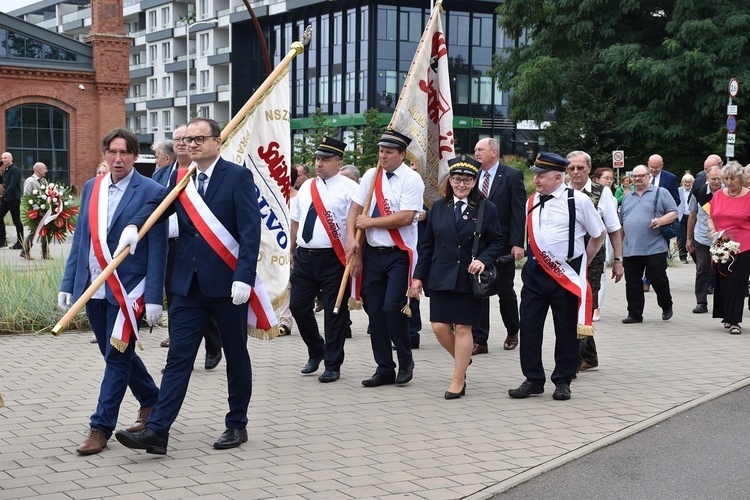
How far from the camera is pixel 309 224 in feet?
30.1

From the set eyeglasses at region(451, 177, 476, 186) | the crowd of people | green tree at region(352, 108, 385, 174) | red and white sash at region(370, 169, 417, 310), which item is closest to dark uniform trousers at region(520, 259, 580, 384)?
the crowd of people

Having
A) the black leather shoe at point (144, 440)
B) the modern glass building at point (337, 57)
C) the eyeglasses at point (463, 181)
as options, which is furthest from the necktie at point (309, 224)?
the modern glass building at point (337, 57)

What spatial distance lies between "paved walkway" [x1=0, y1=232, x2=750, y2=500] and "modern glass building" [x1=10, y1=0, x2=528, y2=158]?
5095cm

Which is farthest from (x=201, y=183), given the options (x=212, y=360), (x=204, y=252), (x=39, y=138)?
(x=39, y=138)

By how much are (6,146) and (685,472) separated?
42.4m

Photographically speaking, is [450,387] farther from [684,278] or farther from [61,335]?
[684,278]

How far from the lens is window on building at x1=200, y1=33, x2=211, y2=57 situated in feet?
279

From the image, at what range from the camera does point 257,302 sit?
22.5 feet

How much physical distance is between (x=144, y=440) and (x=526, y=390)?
10.9 feet

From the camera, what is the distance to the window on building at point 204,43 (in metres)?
85.1

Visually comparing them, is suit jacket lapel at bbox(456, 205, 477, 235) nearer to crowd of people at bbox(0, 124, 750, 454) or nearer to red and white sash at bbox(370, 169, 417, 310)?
crowd of people at bbox(0, 124, 750, 454)

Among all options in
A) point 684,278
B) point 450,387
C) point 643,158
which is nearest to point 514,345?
point 450,387

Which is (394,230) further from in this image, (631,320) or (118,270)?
(631,320)

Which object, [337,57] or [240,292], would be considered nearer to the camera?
[240,292]
